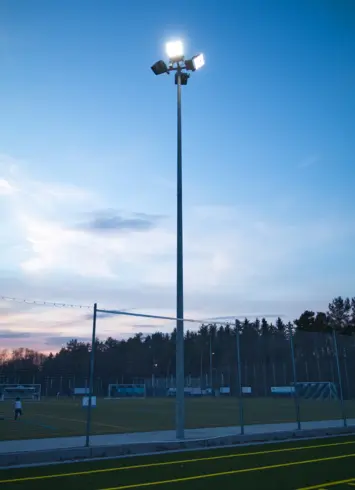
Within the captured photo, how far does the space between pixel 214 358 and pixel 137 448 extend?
50.2 metres

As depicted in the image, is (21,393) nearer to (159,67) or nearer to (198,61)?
(159,67)

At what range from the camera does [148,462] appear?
1145 cm

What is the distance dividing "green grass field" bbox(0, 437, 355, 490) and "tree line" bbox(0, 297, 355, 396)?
698 inches

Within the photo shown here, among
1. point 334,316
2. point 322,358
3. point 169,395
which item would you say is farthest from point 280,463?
point 334,316

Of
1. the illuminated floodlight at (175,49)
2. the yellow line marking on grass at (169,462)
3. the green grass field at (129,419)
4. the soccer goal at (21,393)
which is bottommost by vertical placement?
the yellow line marking on grass at (169,462)

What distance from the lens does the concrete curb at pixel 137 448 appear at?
37.0ft

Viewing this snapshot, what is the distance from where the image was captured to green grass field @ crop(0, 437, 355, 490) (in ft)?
28.5

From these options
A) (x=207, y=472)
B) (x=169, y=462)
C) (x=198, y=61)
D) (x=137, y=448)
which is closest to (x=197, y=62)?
(x=198, y=61)

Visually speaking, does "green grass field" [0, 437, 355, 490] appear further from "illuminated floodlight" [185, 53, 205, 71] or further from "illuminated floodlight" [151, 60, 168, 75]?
"illuminated floodlight" [185, 53, 205, 71]

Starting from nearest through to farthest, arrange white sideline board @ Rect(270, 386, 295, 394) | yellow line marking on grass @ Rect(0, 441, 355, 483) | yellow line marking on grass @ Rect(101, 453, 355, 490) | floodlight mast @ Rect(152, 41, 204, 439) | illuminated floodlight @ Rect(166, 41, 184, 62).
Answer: yellow line marking on grass @ Rect(101, 453, 355, 490) → yellow line marking on grass @ Rect(0, 441, 355, 483) → floodlight mast @ Rect(152, 41, 204, 439) → illuminated floodlight @ Rect(166, 41, 184, 62) → white sideline board @ Rect(270, 386, 295, 394)

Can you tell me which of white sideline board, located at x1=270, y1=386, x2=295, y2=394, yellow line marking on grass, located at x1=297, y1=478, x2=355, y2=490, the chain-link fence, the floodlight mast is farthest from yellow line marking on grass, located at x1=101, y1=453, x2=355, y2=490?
white sideline board, located at x1=270, y1=386, x2=295, y2=394

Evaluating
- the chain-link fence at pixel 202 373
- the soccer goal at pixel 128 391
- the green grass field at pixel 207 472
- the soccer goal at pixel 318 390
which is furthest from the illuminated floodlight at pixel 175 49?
the soccer goal at pixel 128 391

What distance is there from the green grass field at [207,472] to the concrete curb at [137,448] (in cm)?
→ 79

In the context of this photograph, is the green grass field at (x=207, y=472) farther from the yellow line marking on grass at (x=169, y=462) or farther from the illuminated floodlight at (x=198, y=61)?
the illuminated floodlight at (x=198, y=61)
